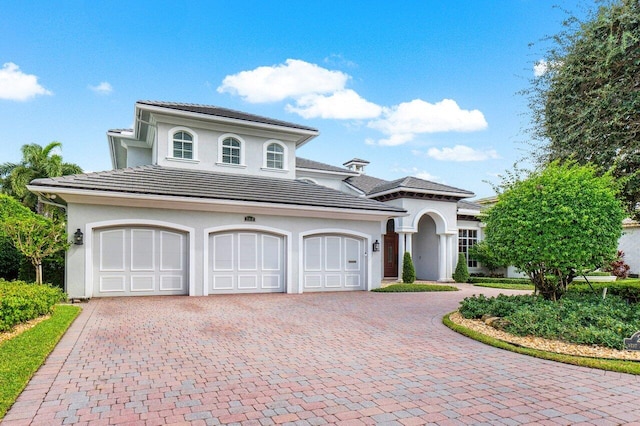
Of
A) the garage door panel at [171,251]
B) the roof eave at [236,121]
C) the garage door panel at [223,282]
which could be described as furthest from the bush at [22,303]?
the roof eave at [236,121]

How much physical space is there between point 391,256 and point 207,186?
466 inches

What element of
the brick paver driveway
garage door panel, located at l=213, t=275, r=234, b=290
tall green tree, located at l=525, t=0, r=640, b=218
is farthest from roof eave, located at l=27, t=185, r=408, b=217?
tall green tree, located at l=525, t=0, r=640, b=218

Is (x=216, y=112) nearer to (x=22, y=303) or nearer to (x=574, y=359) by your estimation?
(x=22, y=303)

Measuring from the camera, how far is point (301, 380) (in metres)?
5.12

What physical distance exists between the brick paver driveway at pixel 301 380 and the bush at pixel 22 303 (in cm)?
102

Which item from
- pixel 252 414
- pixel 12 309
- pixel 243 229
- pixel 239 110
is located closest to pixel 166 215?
pixel 243 229

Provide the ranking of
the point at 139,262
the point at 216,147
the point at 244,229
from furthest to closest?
the point at 216,147, the point at 244,229, the point at 139,262

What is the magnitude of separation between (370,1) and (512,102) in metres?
6.18

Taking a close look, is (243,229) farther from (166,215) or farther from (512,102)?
(512,102)

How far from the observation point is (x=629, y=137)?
10.0 metres

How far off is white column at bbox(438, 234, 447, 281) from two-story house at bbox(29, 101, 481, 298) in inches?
235

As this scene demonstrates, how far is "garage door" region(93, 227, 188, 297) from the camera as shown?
1230cm

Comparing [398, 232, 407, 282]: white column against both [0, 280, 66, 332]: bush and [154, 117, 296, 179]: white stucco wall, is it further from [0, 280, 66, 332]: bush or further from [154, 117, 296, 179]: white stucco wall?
[0, 280, 66, 332]: bush

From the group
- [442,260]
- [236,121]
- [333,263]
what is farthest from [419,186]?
[236,121]
